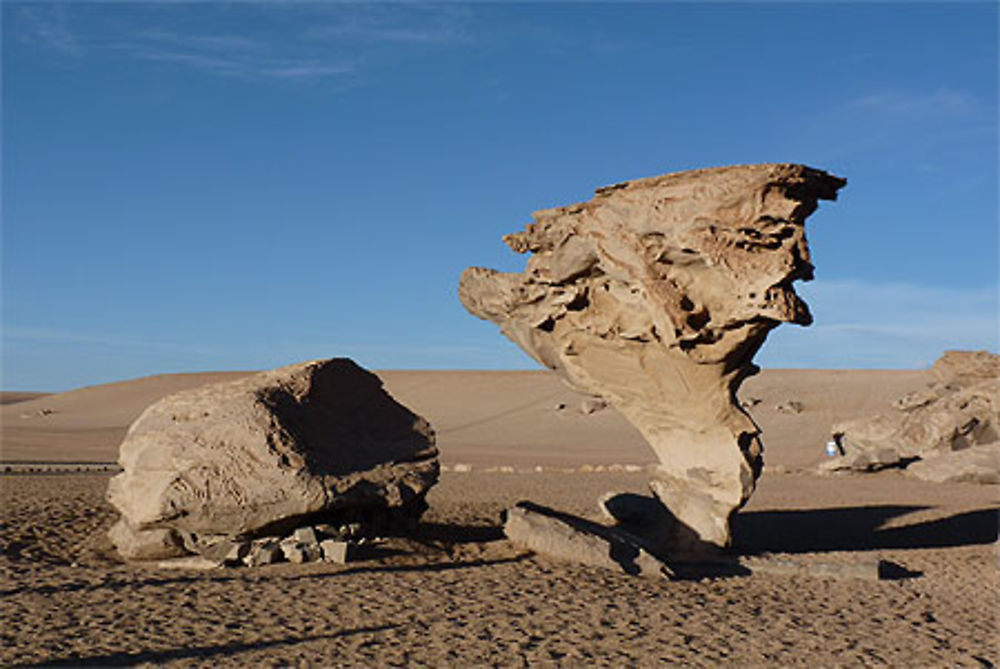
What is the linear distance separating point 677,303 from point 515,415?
39.7 metres

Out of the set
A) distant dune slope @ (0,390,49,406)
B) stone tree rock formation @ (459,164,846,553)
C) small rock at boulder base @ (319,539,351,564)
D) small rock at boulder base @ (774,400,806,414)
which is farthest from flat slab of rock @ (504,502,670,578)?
distant dune slope @ (0,390,49,406)

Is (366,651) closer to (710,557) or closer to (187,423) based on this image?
(187,423)

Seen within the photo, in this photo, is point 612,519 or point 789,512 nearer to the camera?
point 612,519

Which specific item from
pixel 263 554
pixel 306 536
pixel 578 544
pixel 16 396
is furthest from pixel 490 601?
pixel 16 396

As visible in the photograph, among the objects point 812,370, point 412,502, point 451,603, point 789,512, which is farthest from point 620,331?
point 812,370

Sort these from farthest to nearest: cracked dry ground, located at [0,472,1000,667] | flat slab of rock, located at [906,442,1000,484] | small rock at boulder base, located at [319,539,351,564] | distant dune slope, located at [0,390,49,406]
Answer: distant dune slope, located at [0,390,49,406] < flat slab of rock, located at [906,442,1000,484] < small rock at boulder base, located at [319,539,351,564] < cracked dry ground, located at [0,472,1000,667]

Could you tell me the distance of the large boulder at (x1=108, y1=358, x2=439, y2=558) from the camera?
9875 mm

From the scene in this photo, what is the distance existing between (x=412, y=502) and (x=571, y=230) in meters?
4.28

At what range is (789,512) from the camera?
17.9 metres

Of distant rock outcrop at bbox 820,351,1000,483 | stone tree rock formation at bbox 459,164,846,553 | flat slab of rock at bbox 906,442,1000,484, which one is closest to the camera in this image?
stone tree rock formation at bbox 459,164,846,553

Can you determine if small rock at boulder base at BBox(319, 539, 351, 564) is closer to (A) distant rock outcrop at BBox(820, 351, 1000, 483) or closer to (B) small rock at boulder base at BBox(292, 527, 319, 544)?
(B) small rock at boulder base at BBox(292, 527, 319, 544)

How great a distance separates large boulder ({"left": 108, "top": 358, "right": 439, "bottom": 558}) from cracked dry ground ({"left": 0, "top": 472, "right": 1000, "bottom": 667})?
1.88 feet

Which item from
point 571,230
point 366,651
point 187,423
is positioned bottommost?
point 366,651

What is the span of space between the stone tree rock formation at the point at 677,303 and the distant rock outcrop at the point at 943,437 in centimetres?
1465
